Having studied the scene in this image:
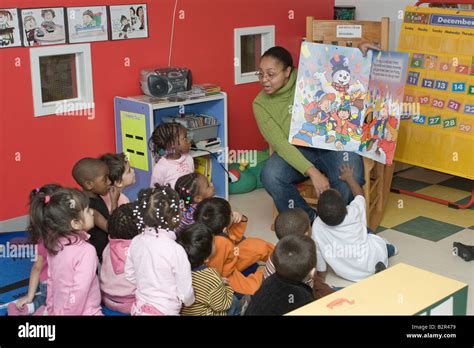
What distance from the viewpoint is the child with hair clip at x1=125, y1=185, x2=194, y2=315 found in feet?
8.38

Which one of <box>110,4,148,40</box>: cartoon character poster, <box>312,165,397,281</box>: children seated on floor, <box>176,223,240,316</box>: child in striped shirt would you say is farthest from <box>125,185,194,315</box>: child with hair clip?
<box>110,4,148,40</box>: cartoon character poster

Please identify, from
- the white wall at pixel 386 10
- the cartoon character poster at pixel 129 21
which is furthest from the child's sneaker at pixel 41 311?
the white wall at pixel 386 10

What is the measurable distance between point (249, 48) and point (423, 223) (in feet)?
6.25

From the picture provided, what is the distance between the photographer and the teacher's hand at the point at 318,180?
372cm

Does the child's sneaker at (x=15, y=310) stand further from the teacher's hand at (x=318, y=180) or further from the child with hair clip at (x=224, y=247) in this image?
the teacher's hand at (x=318, y=180)

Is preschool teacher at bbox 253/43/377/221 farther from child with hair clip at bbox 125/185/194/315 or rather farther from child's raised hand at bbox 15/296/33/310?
child's raised hand at bbox 15/296/33/310

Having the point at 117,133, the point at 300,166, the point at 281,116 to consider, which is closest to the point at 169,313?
the point at 300,166

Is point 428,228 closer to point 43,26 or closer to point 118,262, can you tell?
point 118,262

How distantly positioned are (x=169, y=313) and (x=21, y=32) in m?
2.08

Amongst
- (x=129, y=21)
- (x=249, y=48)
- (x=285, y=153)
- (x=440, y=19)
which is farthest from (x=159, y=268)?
(x=249, y=48)

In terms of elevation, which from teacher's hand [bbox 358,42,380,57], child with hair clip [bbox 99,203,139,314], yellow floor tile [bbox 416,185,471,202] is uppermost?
teacher's hand [bbox 358,42,380,57]

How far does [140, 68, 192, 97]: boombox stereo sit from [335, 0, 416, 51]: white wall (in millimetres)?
1686

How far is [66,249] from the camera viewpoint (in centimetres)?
267

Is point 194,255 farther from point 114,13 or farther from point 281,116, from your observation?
point 114,13
